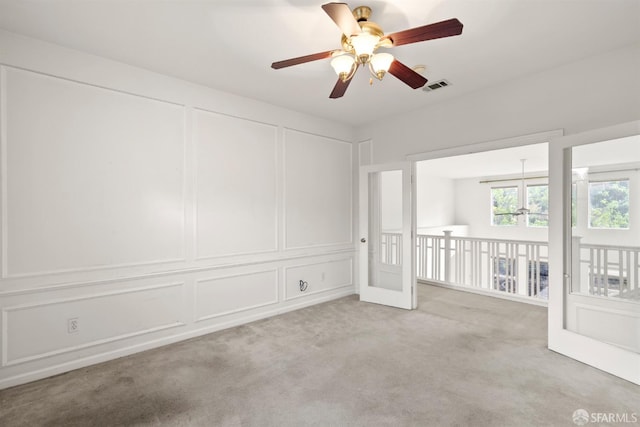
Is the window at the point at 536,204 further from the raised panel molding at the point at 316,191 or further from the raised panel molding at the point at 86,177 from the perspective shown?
the raised panel molding at the point at 86,177

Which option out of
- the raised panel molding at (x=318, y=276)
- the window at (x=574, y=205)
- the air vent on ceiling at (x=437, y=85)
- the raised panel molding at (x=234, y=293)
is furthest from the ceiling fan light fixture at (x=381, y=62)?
the raised panel molding at (x=318, y=276)

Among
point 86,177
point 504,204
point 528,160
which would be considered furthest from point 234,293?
point 504,204

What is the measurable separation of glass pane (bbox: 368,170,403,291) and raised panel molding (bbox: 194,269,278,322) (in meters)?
1.55

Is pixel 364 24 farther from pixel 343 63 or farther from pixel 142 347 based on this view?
pixel 142 347

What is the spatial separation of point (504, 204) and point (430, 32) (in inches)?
351

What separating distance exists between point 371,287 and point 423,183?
5422 mm

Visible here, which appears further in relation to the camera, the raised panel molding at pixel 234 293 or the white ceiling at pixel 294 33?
the raised panel molding at pixel 234 293

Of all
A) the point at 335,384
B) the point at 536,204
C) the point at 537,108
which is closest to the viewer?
the point at 335,384

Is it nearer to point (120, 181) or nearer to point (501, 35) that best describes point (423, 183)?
point (501, 35)

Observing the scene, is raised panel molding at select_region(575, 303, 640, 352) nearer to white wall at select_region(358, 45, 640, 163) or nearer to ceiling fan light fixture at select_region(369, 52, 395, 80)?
white wall at select_region(358, 45, 640, 163)

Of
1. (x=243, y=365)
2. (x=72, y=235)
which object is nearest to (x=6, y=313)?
(x=72, y=235)

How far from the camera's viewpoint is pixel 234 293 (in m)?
3.63

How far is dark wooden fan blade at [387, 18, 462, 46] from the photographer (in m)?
1.63

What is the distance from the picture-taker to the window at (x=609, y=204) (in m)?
2.52
